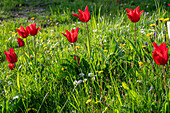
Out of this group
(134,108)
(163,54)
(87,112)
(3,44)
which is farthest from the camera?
(3,44)

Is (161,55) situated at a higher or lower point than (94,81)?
higher

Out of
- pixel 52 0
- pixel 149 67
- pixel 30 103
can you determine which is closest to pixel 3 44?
pixel 30 103

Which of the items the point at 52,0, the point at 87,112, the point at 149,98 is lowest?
the point at 87,112

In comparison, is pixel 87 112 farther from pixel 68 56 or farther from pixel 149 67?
pixel 68 56

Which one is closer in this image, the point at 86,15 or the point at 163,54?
the point at 163,54

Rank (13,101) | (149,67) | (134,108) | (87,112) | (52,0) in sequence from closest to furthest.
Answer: (134,108)
(87,112)
(13,101)
(149,67)
(52,0)

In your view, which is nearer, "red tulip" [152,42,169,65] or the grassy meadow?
"red tulip" [152,42,169,65]

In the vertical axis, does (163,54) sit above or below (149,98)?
above

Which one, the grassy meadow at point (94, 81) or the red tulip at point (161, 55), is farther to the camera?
the grassy meadow at point (94, 81)

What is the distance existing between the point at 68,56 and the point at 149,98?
1045 millimetres

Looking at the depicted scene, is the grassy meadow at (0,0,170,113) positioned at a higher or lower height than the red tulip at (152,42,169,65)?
lower

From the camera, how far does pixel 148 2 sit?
4.73 m

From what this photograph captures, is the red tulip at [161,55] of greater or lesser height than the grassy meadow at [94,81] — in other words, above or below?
above

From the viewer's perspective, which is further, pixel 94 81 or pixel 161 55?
pixel 94 81
